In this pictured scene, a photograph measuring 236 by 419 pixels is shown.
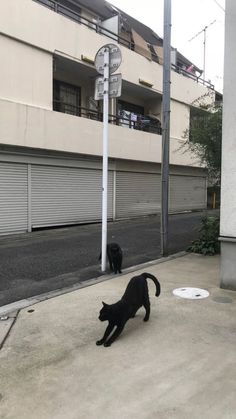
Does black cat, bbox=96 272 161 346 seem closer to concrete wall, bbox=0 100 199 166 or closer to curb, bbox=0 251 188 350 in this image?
curb, bbox=0 251 188 350

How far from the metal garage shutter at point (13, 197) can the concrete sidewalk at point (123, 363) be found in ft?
21.0

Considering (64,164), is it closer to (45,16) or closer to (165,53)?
(45,16)

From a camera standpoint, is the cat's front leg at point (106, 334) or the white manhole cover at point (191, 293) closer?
the cat's front leg at point (106, 334)

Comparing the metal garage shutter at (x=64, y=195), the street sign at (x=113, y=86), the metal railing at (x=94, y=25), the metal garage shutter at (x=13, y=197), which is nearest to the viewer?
the street sign at (x=113, y=86)

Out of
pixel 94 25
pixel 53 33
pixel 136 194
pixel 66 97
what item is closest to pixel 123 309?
pixel 53 33

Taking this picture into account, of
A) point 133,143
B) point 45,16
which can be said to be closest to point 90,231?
point 133,143

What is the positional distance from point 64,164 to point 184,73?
1007cm

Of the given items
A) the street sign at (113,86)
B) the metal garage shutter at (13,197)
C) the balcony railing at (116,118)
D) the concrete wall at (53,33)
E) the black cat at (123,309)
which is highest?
the concrete wall at (53,33)

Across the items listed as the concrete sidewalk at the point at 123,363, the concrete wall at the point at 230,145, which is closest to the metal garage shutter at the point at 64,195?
the concrete sidewalk at the point at 123,363

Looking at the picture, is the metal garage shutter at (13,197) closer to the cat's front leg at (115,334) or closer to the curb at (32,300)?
the curb at (32,300)

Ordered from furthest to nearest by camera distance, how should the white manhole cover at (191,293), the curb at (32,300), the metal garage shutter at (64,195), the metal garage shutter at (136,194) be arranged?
1. the metal garage shutter at (136,194)
2. the metal garage shutter at (64,195)
3. the white manhole cover at (191,293)
4. the curb at (32,300)

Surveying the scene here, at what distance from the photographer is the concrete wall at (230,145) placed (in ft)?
17.7

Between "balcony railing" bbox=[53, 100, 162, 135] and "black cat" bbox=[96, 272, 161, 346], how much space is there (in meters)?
9.64

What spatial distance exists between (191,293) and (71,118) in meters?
8.57
